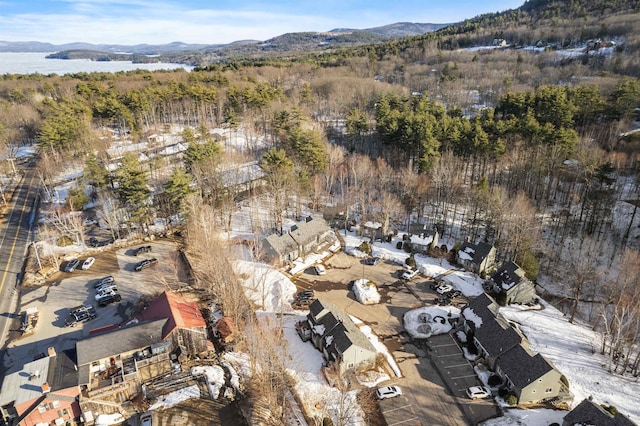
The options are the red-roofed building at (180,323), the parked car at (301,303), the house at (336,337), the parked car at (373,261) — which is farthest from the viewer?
the parked car at (373,261)

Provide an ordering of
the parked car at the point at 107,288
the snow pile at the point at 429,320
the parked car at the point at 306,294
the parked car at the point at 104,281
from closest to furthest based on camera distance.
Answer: the snow pile at the point at 429,320
the parked car at the point at 107,288
the parked car at the point at 306,294
the parked car at the point at 104,281

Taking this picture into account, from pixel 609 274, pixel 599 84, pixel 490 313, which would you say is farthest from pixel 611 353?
pixel 599 84

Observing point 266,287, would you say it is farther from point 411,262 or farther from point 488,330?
point 488,330

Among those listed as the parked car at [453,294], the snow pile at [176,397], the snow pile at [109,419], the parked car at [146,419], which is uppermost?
the parked car at [453,294]

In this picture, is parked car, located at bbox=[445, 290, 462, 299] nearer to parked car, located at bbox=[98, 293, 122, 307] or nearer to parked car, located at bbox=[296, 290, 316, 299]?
parked car, located at bbox=[296, 290, 316, 299]

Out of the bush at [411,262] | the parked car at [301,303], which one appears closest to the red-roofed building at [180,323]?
the parked car at [301,303]

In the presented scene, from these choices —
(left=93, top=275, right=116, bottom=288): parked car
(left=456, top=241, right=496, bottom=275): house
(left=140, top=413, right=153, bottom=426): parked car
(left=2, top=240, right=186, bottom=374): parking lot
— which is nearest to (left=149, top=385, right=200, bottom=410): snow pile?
(left=140, top=413, right=153, bottom=426): parked car

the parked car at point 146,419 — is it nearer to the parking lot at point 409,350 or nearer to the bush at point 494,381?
the parking lot at point 409,350
